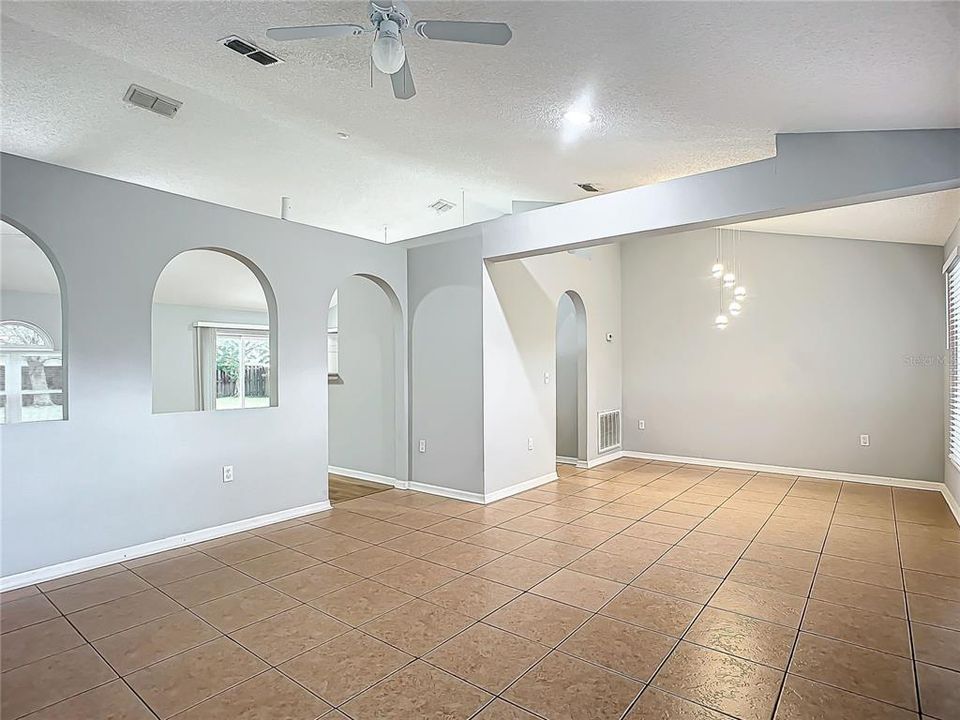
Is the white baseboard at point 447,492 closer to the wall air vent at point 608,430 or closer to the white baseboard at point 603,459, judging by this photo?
the white baseboard at point 603,459

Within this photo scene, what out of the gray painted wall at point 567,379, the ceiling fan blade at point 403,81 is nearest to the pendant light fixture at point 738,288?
the gray painted wall at point 567,379

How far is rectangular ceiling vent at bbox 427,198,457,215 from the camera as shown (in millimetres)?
6035

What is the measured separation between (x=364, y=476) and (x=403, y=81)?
185 inches

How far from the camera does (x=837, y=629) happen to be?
272 cm

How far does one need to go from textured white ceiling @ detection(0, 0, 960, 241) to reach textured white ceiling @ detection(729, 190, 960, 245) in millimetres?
1409

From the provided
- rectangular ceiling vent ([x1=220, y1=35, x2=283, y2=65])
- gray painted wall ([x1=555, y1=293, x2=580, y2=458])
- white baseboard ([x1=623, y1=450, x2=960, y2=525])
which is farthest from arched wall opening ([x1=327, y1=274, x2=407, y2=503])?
white baseboard ([x1=623, y1=450, x2=960, y2=525])

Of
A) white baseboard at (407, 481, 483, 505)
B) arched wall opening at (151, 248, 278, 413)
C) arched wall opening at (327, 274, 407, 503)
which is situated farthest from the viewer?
arched wall opening at (151, 248, 278, 413)

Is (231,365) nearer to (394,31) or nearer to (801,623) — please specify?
(394,31)

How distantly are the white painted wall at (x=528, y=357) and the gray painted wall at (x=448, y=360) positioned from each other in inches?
4.5

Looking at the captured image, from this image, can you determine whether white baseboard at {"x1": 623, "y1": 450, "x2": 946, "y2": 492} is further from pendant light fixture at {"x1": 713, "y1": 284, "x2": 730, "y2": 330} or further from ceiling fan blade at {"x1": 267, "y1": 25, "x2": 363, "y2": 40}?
ceiling fan blade at {"x1": 267, "y1": 25, "x2": 363, "y2": 40}

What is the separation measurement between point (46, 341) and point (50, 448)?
16.4 feet

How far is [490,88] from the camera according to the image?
2.98 m

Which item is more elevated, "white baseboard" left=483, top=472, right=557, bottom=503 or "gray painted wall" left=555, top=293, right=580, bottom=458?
"gray painted wall" left=555, top=293, right=580, bottom=458

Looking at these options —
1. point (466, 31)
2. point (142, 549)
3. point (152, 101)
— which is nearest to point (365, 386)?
point (142, 549)
